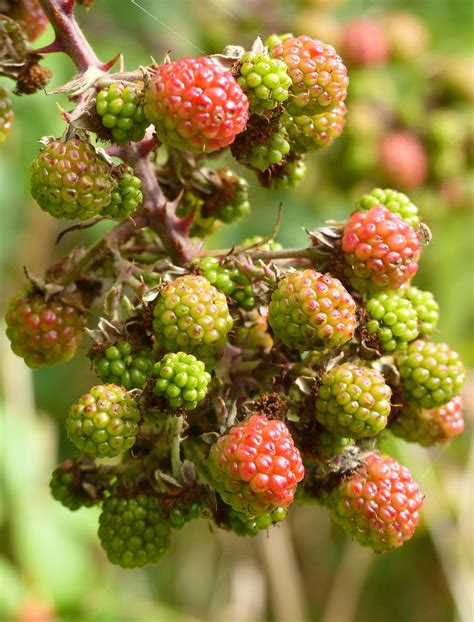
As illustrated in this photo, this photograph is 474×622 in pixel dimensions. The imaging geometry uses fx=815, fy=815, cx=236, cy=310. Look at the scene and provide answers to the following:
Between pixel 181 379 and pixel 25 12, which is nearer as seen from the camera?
pixel 181 379

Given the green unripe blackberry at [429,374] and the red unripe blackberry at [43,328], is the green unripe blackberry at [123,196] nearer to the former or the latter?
the red unripe blackberry at [43,328]

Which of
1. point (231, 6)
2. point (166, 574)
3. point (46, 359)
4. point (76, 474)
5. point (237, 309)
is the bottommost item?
point (166, 574)

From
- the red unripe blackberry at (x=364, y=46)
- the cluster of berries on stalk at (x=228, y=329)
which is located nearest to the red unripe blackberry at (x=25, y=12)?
the cluster of berries on stalk at (x=228, y=329)

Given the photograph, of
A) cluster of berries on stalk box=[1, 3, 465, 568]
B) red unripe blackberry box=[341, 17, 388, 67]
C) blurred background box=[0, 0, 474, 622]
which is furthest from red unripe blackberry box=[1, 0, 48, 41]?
red unripe blackberry box=[341, 17, 388, 67]

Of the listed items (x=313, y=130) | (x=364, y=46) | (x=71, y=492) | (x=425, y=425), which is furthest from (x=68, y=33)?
(x=364, y=46)

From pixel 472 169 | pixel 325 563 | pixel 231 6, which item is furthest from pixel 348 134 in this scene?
pixel 325 563

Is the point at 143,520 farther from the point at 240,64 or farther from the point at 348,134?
the point at 348,134

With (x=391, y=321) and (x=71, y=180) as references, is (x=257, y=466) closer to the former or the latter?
(x=391, y=321)
